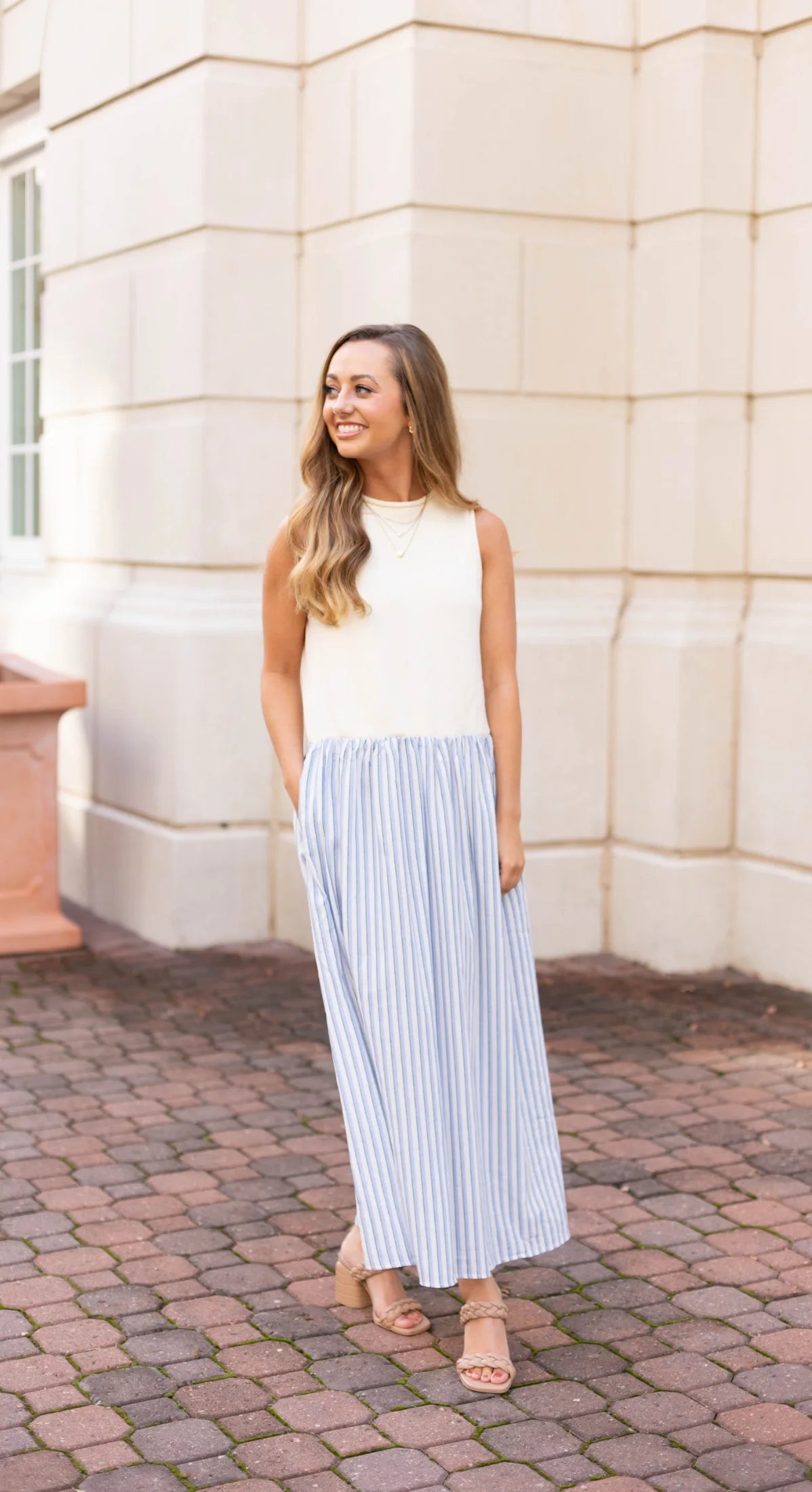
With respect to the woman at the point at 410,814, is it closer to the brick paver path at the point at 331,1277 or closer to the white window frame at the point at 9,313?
the brick paver path at the point at 331,1277

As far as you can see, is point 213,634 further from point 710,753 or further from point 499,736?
point 499,736

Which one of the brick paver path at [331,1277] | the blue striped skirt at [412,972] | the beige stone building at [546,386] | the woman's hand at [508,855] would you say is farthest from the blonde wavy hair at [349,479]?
the beige stone building at [546,386]

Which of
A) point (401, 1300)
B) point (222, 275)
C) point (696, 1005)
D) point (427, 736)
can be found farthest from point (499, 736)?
point (222, 275)

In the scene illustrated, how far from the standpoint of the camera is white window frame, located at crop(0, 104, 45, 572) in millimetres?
8750

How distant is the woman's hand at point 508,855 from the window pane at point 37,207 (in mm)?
6175

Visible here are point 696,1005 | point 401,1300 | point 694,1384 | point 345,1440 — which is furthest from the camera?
point 696,1005

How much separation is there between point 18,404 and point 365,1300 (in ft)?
21.9

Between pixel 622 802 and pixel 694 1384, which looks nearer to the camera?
pixel 694 1384

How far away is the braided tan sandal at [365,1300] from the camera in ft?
11.8

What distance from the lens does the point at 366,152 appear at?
21.4 feet

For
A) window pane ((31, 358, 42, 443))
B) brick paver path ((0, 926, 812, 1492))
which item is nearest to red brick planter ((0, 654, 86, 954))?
brick paver path ((0, 926, 812, 1492))

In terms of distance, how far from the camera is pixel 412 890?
345 centimetres

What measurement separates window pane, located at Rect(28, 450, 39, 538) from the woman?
5.96 meters

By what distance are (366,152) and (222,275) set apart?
0.70 m
